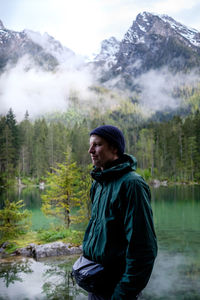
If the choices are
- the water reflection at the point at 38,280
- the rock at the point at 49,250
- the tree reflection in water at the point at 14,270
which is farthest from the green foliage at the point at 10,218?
the tree reflection in water at the point at 14,270

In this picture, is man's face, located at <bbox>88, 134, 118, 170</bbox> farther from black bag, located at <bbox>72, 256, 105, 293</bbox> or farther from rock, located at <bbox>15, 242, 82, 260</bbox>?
rock, located at <bbox>15, 242, 82, 260</bbox>

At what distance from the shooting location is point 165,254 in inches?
445

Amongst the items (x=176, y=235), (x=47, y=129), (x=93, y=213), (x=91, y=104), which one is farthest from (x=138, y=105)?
(x=93, y=213)

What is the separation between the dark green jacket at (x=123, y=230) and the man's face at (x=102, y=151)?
0.09 metres

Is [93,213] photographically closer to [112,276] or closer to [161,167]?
[112,276]

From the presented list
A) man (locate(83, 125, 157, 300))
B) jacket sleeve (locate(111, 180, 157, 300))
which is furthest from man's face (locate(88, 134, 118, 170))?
jacket sleeve (locate(111, 180, 157, 300))

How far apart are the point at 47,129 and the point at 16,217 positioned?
7152 cm

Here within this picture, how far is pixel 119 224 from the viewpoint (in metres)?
2.25

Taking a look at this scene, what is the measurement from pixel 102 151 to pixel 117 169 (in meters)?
0.30

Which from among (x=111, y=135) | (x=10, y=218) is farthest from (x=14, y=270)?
(x=111, y=135)

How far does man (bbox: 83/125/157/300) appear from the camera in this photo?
2.06 metres

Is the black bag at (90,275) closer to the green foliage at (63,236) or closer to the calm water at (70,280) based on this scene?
the calm water at (70,280)

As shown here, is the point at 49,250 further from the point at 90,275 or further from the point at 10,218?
the point at 90,275

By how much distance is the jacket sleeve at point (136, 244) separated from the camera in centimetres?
205
